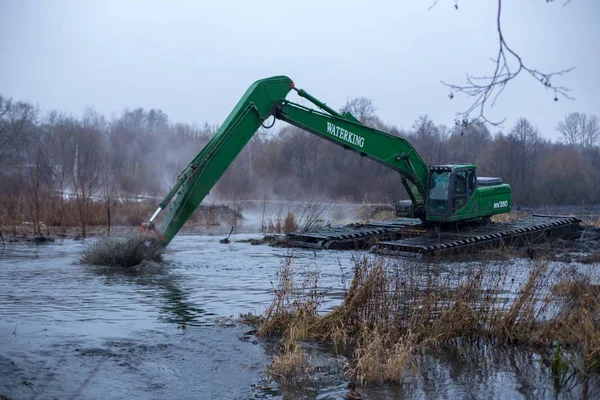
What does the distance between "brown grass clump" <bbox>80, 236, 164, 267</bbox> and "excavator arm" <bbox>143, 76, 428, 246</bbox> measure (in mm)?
452

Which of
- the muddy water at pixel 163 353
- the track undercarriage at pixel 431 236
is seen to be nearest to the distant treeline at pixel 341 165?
the track undercarriage at pixel 431 236

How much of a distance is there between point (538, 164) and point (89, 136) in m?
36.3

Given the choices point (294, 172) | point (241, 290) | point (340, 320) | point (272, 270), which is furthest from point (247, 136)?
point (294, 172)

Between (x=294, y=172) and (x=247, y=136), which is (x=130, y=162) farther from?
(x=247, y=136)

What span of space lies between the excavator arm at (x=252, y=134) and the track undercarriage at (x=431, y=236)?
5.09 feet

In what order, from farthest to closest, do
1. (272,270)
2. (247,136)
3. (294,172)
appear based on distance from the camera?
1. (294,172)
2. (247,136)
3. (272,270)

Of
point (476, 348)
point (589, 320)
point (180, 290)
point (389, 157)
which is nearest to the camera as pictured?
point (589, 320)

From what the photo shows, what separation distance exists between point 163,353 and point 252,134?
10142 mm

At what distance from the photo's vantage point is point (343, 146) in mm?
20578

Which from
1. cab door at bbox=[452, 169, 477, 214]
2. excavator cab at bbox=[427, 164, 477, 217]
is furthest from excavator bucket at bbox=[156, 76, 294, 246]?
cab door at bbox=[452, 169, 477, 214]

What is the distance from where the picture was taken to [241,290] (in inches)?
561

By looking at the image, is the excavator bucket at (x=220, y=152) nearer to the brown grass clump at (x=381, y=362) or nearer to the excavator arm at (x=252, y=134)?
the excavator arm at (x=252, y=134)

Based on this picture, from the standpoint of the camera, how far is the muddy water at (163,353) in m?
7.71

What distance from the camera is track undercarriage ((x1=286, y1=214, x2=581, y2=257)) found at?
19.1 m
